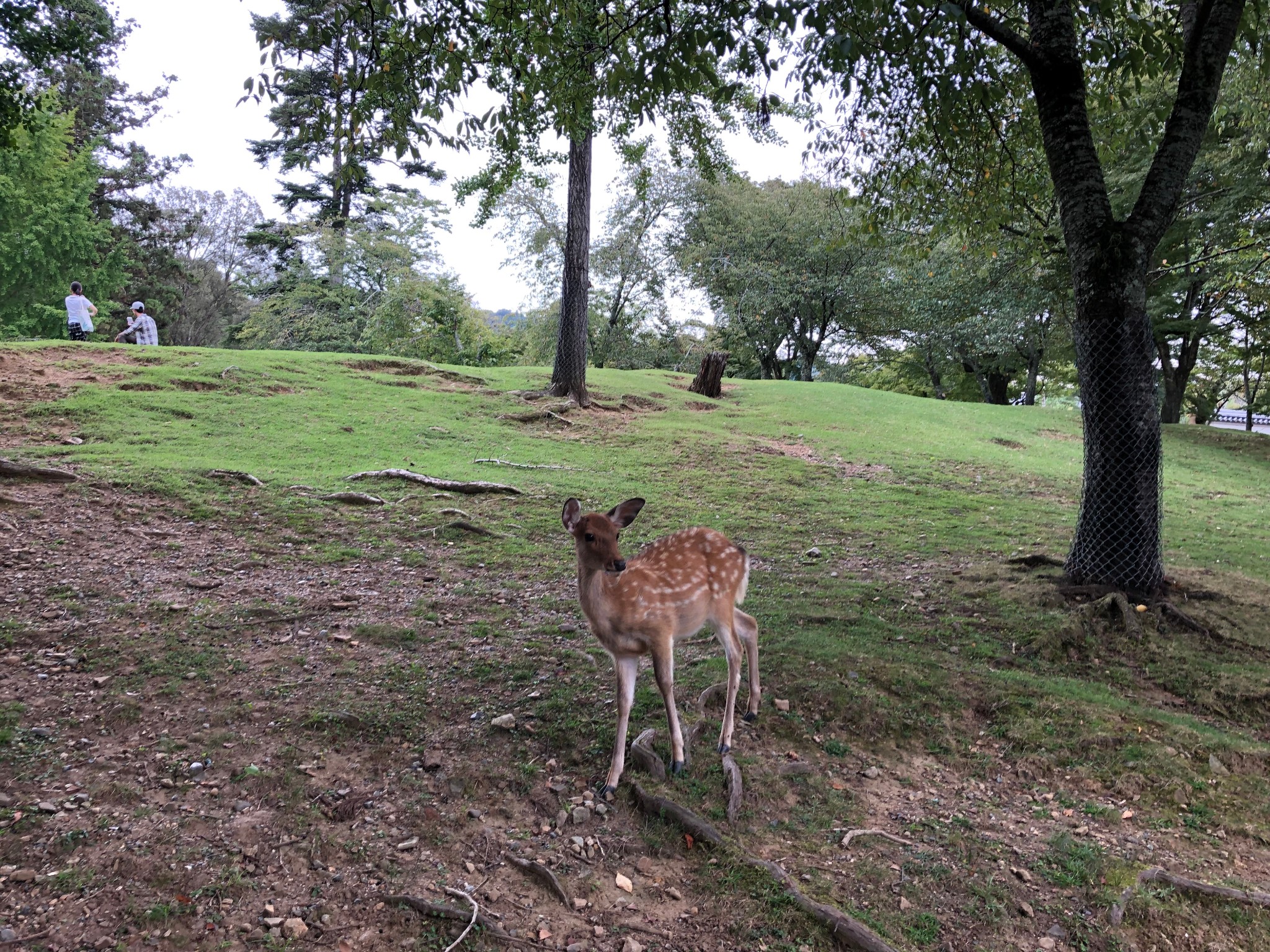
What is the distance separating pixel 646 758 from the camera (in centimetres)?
407

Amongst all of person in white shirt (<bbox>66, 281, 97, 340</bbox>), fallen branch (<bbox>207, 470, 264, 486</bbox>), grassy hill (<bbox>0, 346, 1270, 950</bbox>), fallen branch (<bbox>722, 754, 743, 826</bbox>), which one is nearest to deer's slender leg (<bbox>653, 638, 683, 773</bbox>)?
grassy hill (<bbox>0, 346, 1270, 950</bbox>)

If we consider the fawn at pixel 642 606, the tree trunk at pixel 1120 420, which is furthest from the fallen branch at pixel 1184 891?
the tree trunk at pixel 1120 420

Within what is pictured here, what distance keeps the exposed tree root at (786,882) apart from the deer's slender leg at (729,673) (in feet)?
1.94

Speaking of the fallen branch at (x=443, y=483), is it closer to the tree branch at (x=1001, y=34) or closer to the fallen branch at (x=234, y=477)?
the fallen branch at (x=234, y=477)

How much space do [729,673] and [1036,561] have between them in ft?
16.5

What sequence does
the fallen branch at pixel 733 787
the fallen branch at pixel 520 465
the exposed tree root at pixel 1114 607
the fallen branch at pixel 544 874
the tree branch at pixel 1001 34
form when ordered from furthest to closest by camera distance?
1. the fallen branch at pixel 520 465
2. the exposed tree root at pixel 1114 607
3. the tree branch at pixel 1001 34
4. the fallen branch at pixel 733 787
5. the fallen branch at pixel 544 874

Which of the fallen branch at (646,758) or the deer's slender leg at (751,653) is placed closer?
the fallen branch at (646,758)

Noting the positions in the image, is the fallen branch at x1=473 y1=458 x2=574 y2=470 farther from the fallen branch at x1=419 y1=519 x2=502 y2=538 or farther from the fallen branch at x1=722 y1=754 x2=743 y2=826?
the fallen branch at x1=722 y1=754 x2=743 y2=826

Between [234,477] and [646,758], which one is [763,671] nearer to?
[646,758]

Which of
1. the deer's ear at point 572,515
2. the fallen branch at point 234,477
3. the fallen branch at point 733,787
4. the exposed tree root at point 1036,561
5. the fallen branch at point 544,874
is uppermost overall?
the deer's ear at point 572,515

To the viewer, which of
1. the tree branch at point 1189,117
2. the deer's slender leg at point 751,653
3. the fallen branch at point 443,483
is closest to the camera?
the deer's slender leg at point 751,653

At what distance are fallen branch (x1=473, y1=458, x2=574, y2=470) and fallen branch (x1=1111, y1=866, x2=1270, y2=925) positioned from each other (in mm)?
9281

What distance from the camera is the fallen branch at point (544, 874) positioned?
3.14 m

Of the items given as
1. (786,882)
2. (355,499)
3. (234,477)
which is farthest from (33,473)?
(786,882)
